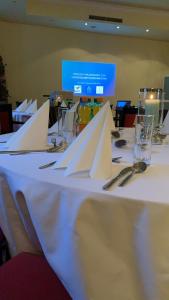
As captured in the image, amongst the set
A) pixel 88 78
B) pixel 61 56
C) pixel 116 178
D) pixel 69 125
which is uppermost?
pixel 61 56

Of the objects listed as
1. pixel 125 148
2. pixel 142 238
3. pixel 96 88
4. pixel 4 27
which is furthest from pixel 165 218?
pixel 96 88

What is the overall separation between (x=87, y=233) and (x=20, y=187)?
307mm

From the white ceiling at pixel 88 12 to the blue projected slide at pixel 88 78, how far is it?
122 centimetres

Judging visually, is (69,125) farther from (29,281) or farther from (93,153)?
(29,281)

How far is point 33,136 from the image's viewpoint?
146 centimetres

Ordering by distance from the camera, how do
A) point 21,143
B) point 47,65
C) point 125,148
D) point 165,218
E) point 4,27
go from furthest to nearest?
point 47,65
point 4,27
point 125,148
point 21,143
point 165,218

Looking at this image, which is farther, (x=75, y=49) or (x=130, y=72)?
(x=130, y=72)

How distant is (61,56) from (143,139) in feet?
24.3

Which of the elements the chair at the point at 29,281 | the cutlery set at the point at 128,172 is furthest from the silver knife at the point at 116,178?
the chair at the point at 29,281

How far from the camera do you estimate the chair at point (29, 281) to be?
86 centimetres

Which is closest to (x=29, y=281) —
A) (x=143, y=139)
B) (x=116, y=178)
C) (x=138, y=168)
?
(x=116, y=178)

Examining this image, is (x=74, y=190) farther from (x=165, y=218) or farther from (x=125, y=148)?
(x=125, y=148)

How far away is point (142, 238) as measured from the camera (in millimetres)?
838

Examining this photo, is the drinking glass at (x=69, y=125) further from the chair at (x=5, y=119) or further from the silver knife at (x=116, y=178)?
the chair at (x=5, y=119)
